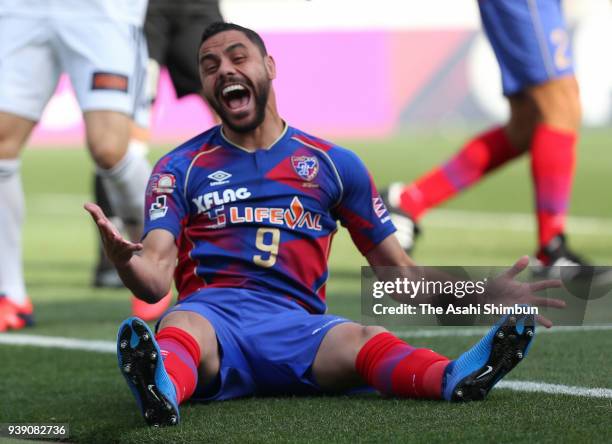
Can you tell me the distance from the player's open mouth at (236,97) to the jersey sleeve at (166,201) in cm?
24

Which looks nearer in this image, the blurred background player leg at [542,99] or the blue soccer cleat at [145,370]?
the blue soccer cleat at [145,370]

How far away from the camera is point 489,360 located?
127 inches

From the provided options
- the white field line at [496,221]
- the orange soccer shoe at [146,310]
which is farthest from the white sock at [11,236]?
the white field line at [496,221]

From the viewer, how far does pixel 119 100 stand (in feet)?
17.4

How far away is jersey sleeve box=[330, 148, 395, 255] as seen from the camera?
3881mm

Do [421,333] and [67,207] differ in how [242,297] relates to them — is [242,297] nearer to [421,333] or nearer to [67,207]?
[421,333]

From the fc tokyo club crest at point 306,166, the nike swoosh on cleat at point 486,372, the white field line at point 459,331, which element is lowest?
the white field line at point 459,331

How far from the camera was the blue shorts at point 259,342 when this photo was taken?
364cm

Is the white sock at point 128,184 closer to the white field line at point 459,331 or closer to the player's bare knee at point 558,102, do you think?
the white field line at point 459,331

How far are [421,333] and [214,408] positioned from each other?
159 centimetres

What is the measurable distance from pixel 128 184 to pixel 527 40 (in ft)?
6.96

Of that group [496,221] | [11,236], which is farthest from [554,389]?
[496,221]

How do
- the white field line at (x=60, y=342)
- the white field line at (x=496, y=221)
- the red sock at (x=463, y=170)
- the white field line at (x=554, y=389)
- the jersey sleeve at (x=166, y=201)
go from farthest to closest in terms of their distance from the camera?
the white field line at (x=496, y=221)
the red sock at (x=463, y=170)
the white field line at (x=60, y=342)
the jersey sleeve at (x=166, y=201)
the white field line at (x=554, y=389)

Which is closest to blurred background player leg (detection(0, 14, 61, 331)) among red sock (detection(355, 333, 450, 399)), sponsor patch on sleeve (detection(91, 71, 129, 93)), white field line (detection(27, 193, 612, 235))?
sponsor patch on sleeve (detection(91, 71, 129, 93))
